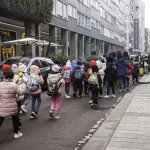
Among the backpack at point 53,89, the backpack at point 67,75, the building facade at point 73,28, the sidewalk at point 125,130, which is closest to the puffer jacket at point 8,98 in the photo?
the sidewalk at point 125,130

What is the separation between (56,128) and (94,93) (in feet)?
10.2

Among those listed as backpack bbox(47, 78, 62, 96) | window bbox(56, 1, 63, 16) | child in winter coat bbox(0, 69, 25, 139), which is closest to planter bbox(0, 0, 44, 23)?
window bbox(56, 1, 63, 16)

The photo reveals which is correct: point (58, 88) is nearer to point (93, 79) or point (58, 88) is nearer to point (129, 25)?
point (93, 79)

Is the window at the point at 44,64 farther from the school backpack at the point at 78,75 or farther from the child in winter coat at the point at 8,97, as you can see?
the child in winter coat at the point at 8,97

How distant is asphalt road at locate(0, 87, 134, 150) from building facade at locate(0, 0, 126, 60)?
1358 cm

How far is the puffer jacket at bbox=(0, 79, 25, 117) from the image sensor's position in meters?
6.11

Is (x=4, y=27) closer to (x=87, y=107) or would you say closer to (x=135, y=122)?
(x=87, y=107)

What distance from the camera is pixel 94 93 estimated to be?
33.2ft

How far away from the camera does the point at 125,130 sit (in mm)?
6797

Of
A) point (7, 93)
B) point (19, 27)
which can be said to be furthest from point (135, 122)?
point (19, 27)

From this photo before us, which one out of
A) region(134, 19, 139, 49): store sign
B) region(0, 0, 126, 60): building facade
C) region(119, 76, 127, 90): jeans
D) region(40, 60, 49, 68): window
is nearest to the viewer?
region(119, 76, 127, 90): jeans

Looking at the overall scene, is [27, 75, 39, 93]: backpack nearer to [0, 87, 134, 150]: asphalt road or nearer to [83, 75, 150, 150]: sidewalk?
[0, 87, 134, 150]: asphalt road

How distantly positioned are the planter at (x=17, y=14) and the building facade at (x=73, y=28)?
1357 millimetres

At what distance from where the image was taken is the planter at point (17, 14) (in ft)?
68.4
